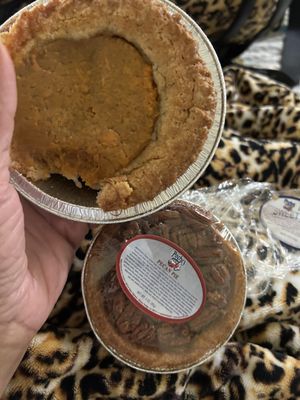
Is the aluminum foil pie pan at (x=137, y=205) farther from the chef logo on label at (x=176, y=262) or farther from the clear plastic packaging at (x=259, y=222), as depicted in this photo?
the clear plastic packaging at (x=259, y=222)

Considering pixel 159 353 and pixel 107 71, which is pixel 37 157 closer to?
pixel 107 71

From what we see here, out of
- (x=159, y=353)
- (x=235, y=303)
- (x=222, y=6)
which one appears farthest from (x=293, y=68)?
(x=159, y=353)

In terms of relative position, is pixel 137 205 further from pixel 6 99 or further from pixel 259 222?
pixel 259 222

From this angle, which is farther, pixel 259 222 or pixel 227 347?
pixel 259 222

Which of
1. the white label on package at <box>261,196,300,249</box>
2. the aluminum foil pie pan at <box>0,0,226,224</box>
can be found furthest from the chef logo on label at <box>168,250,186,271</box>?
the white label on package at <box>261,196,300,249</box>

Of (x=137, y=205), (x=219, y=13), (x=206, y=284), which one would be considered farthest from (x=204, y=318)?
(x=219, y=13)

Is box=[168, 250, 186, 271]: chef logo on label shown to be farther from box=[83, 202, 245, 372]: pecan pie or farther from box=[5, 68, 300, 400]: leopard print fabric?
box=[5, 68, 300, 400]: leopard print fabric

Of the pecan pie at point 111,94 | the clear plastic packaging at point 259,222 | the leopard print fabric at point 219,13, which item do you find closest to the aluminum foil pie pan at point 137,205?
the pecan pie at point 111,94
